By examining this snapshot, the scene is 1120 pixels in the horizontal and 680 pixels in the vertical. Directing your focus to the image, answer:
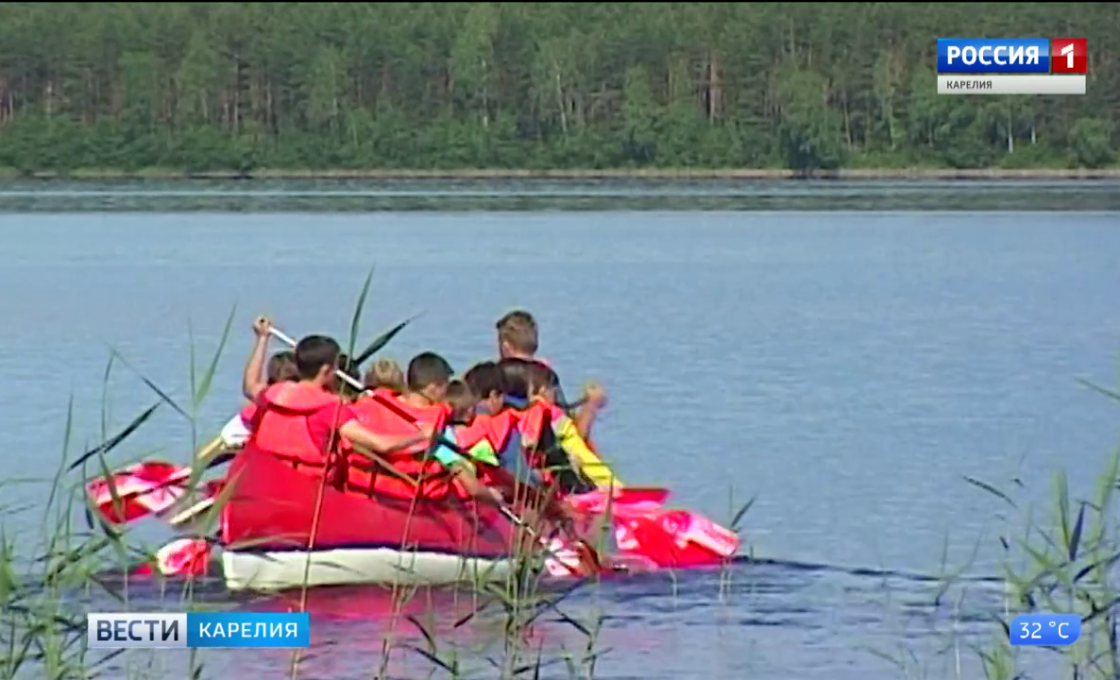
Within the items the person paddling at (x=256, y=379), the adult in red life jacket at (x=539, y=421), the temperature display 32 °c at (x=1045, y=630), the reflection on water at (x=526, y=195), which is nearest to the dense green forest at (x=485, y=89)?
the reflection on water at (x=526, y=195)

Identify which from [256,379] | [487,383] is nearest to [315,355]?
[256,379]

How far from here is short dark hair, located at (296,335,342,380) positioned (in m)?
10.5

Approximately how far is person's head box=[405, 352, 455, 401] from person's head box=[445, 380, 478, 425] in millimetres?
212

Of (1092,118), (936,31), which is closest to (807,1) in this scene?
(936,31)

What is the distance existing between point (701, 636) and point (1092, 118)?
19587 millimetres

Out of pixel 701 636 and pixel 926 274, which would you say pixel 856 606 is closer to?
pixel 701 636

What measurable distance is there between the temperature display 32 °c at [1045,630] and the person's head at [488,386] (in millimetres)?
3223

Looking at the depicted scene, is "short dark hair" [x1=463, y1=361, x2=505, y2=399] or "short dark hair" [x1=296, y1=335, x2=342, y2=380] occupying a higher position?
"short dark hair" [x1=296, y1=335, x2=342, y2=380]

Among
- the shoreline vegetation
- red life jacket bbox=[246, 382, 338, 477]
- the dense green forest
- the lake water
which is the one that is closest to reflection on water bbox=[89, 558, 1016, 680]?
the lake water

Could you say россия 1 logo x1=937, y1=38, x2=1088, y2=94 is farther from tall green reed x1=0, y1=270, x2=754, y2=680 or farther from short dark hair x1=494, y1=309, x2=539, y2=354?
tall green reed x1=0, y1=270, x2=754, y2=680

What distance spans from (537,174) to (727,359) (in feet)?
188

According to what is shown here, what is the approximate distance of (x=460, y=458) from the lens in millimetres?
10648

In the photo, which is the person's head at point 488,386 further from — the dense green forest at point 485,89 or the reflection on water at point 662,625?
the dense green forest at point 485,89

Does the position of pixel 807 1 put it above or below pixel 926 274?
above
